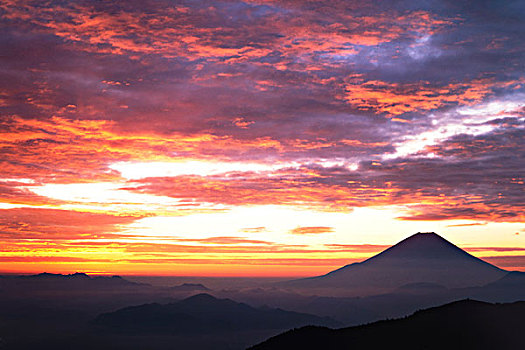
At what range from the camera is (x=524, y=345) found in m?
193

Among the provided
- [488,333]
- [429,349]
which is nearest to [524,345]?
[488,333]

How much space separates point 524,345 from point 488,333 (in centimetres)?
1252

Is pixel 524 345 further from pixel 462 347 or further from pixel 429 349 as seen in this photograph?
pixel 429 349

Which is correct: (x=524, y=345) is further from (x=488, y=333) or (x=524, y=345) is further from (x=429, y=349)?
(x=429, y=349)

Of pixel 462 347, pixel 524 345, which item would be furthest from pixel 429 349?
pixel 524 345

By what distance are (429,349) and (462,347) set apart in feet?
39.5

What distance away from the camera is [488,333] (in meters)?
199

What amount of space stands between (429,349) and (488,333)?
23321 mm

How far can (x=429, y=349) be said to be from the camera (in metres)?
198

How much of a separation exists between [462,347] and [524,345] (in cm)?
2185
